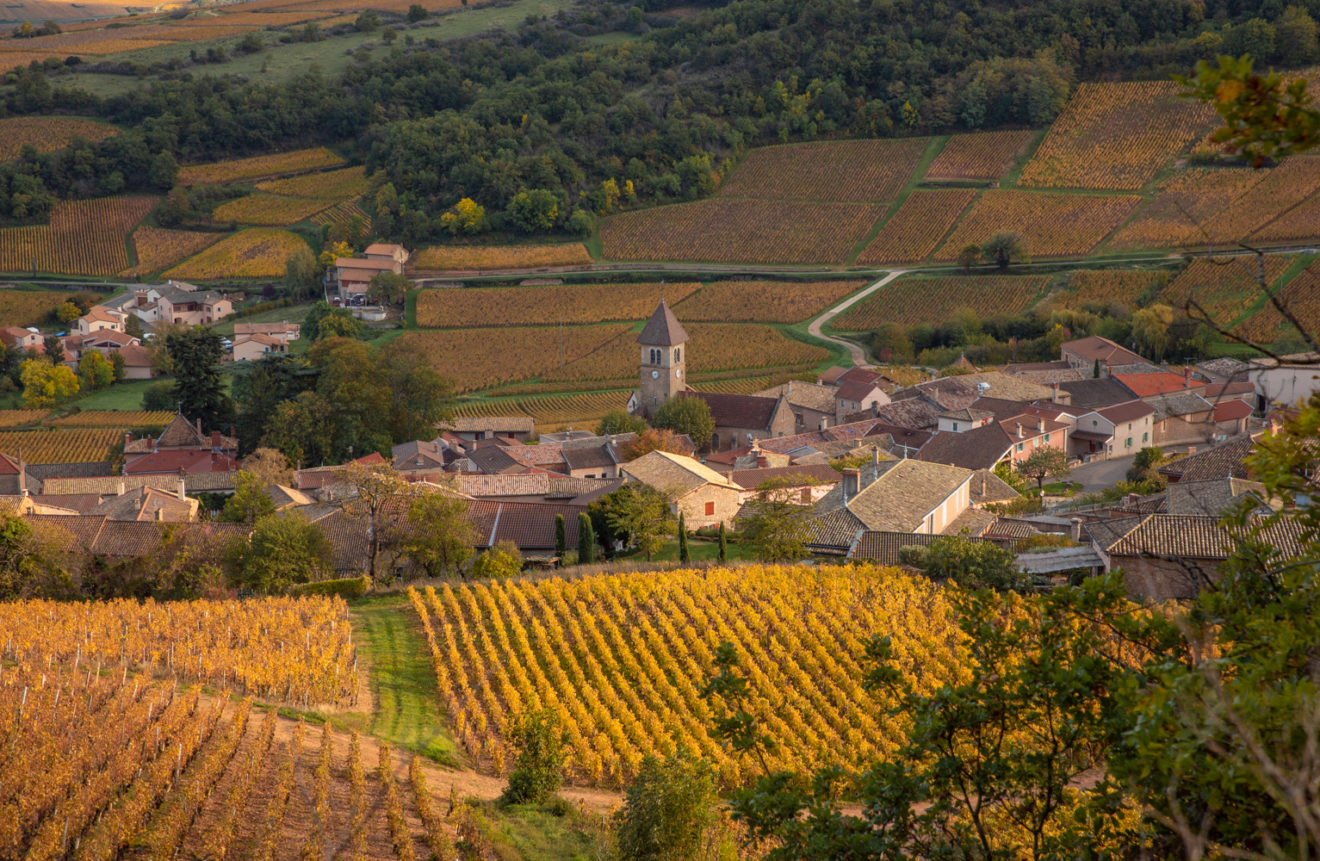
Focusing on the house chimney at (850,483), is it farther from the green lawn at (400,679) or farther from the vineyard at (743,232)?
the vineyard at (743,232)

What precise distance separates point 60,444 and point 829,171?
66.9 metres

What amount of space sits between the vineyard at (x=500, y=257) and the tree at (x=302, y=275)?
8.04m

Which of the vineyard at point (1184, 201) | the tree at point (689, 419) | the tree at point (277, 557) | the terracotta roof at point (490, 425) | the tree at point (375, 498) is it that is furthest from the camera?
the vineyard at point (1184, 201)

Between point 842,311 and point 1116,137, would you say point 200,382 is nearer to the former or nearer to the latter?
point 842,311

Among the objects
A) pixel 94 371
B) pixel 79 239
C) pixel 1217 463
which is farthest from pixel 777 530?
pixel 79 239

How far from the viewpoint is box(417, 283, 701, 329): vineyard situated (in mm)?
85250

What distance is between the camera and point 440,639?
87.5 feet

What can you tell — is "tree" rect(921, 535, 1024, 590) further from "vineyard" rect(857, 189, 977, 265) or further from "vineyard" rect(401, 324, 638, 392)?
"vineyard" rect(857, 189, 977, 265)

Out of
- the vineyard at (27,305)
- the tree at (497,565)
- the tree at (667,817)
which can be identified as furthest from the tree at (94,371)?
the tree at (667,817)

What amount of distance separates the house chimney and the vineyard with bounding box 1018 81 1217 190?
65.4 meters

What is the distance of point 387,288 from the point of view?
8862cm

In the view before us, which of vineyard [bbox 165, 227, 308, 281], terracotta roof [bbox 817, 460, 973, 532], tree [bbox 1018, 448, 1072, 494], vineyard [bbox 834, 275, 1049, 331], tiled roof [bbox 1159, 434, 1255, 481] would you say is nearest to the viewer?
terracotta roof [bbox 817, 460, 973, 532]

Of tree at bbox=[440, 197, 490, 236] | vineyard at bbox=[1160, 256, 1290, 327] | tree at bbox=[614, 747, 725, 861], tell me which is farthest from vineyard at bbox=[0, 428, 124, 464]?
vineyard at bbox=[1160, 256, 1290, 327]

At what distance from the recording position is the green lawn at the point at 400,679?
2047 centimetres
